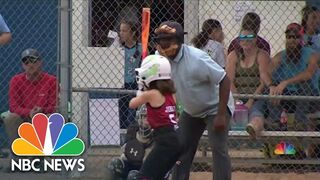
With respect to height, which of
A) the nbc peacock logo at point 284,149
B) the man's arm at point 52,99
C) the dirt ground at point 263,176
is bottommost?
the dirt ground at point 263,176

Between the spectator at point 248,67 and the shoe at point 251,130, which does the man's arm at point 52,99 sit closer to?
the spectator at point 248,67

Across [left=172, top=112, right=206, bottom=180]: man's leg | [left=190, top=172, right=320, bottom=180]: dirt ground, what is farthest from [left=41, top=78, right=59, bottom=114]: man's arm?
[left=172, top=112, right=206, bottom=180]: man's leg

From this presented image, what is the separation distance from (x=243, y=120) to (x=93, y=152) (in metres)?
1.70

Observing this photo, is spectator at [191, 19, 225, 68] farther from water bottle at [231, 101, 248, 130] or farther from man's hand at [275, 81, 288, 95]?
man's hand at [275, 81, 288, 95]

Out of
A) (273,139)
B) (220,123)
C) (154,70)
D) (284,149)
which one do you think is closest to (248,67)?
(273,139)

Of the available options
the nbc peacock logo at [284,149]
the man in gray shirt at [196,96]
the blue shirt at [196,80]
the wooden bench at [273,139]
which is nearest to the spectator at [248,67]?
the wooden bench at [273,139]

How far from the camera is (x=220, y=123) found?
7.21 meters

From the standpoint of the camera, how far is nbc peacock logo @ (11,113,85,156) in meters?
8.74

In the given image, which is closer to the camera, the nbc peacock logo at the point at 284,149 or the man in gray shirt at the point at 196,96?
the man in gray shirt at the point at 196,96

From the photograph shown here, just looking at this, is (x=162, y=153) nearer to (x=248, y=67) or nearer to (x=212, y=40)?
(x=248, y=67)

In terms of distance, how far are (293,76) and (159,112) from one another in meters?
2.60

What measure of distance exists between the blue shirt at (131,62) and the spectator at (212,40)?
0.65 metres

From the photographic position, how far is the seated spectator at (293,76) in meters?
9.09

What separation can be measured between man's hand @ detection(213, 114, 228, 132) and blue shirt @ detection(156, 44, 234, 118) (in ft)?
0.63
